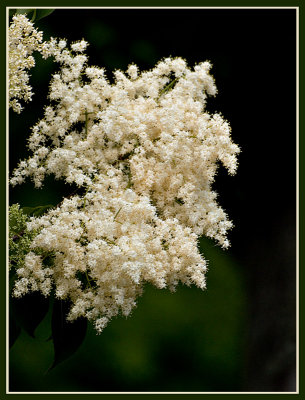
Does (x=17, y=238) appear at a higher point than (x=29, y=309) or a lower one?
higher

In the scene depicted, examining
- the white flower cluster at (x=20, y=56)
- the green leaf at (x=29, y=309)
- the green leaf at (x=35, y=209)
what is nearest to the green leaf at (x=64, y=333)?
the green leaf at (x=29, y=309)

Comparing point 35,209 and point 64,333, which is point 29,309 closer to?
point 64,333

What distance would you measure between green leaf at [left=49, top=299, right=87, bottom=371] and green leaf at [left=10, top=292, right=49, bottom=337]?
0.03 metres

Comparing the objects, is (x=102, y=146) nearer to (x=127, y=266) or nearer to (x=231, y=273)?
(x=127, y=266)

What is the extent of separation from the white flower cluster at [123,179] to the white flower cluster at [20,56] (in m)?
0.04

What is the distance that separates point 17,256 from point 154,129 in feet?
1.30

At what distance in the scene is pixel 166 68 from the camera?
4.17 feet

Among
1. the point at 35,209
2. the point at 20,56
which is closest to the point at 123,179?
the point at 35,209

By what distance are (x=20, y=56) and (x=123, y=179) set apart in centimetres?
34

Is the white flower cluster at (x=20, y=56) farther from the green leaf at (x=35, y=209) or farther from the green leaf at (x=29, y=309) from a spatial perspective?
the green leaf at (x=29, y=309)

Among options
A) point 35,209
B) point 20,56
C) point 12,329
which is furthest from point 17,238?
point 20,56

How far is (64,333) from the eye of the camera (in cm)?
117

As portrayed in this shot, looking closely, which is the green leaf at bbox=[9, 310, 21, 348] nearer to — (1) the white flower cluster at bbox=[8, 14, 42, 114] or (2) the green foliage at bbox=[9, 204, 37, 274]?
(2) the green foliage at bbox=[9, 204, 37, 274]

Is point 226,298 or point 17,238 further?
point 226,298
